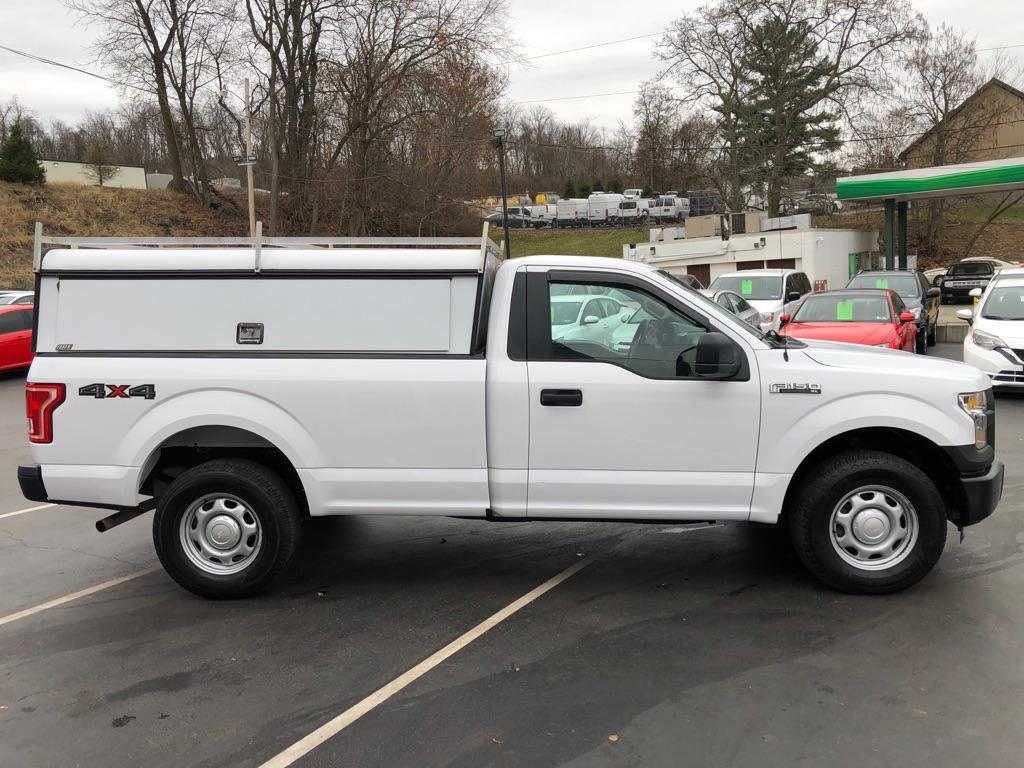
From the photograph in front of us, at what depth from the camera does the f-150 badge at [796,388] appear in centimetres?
462

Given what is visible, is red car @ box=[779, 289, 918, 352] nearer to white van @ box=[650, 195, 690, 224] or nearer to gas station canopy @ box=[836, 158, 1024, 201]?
gas station canopy @ box=[836, 158, 1024, 201]

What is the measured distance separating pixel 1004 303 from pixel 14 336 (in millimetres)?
17801

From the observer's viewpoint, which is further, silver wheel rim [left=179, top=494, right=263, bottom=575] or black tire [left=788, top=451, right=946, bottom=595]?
silver wheel rim [left=179, top=494, right=263, bottom=575]

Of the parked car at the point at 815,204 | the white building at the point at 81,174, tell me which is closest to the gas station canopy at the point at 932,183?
the parked car at the point at 815,204

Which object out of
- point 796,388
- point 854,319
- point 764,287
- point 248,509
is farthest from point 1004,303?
point 248,509

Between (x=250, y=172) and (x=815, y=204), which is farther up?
(x=815, y=204)

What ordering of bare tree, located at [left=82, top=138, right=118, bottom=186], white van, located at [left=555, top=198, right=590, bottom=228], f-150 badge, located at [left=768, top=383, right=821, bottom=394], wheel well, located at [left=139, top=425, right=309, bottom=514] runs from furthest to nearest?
white van, located at [left=555, top=198, right=590, bottom=228], bare tree, located at [left=82, top=138, right=118, bottom=186], wheel well, located at [left=139, top=425, right=309, bottom=514], f-150 badge, located at [left=768, top=383, right=821, bottom=394]

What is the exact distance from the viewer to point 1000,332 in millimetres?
11234

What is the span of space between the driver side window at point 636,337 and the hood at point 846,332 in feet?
24.2

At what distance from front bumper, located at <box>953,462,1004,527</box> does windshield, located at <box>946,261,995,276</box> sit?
31.9 m

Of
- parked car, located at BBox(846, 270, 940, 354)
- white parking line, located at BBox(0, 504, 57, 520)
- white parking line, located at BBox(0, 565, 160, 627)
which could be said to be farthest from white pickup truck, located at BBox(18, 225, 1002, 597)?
parked car, located at BBox(846, 270, 940, 354)

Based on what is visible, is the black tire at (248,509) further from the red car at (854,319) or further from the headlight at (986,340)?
the headlight at (986,340)

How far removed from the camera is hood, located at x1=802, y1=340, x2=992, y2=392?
4.68 m

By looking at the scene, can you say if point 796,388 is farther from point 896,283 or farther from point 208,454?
point 896,283
